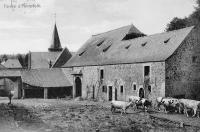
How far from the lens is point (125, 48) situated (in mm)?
42250

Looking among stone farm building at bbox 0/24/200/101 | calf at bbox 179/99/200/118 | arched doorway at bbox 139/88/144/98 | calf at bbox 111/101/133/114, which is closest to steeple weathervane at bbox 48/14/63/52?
stone farm building at bbox 0/24/200/101

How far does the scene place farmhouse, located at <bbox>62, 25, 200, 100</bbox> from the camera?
3275 centimetres

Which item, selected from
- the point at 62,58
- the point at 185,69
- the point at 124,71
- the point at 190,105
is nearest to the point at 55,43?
the point at 62,58

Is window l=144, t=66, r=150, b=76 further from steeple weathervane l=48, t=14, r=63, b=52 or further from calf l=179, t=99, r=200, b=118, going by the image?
steeple weathervane l=48, t=14, r=63, b=52

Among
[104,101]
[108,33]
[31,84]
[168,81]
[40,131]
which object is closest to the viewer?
[40,131]

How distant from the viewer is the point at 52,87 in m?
49.2

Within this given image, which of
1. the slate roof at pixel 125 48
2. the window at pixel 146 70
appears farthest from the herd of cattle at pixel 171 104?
the slate roof at pixel 125 48

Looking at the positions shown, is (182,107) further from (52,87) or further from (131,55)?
(52,87)

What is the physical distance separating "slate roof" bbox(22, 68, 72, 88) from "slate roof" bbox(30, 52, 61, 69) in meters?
19.6

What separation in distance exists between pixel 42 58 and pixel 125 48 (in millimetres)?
37113

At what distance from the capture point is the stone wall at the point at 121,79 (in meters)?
33.1

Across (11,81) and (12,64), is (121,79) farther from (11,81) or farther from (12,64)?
(12,64)

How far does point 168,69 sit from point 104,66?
12.6 m

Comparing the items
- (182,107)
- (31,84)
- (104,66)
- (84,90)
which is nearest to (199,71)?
(182,107)
